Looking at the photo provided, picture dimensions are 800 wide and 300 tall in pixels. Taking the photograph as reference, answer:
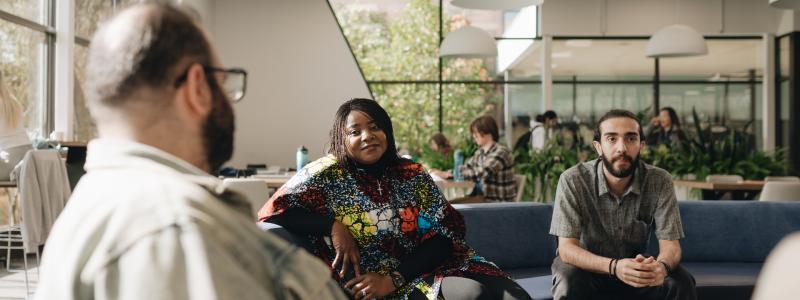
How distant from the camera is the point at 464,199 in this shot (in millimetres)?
5145

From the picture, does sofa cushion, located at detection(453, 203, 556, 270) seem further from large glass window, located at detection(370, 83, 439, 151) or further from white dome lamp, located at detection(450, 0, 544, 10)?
large glass window, located at detection(370, 83, 439, 151)

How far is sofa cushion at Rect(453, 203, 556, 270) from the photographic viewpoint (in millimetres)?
3408

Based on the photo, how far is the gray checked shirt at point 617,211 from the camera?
2.81 m

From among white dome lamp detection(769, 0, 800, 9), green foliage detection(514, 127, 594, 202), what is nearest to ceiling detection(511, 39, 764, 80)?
green foliage detection(514, 127, 594, 202)

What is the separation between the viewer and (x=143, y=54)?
767 millimetres

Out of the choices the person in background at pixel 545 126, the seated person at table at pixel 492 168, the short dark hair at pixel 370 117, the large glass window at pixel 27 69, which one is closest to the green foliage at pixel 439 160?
the person in background at pixel 545 126

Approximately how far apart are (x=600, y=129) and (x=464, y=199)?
2.26 meters

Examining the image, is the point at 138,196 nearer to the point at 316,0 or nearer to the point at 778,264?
the point at 778,264

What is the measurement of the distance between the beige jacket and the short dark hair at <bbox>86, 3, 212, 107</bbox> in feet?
0.19

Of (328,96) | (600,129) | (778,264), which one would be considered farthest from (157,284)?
(328,96)

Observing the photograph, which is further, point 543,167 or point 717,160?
point 543,167

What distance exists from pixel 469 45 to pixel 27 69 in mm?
4443

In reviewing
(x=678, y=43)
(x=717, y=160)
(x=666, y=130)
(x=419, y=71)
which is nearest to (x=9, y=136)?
(x=717, y=160)

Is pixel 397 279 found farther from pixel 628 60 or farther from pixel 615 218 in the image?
pixel 628 60
